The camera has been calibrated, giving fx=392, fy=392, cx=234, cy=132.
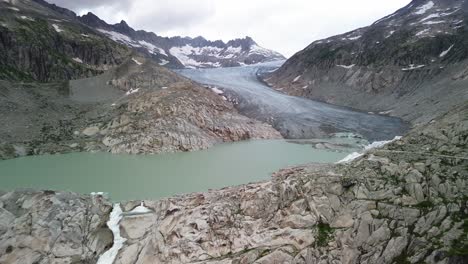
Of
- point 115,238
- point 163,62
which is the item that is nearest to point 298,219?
point 115,238

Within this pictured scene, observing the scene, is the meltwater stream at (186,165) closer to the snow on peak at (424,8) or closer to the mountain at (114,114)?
the mountain at (114,114)

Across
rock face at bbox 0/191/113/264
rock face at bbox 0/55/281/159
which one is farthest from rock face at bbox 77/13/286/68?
rock face at bbox 0/191/113/264

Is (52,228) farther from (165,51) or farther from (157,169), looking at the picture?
(165,51)

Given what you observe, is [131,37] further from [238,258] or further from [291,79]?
[238,258]

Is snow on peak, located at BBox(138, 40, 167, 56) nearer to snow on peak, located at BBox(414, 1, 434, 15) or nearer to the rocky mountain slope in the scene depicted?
the rocky mountain slope

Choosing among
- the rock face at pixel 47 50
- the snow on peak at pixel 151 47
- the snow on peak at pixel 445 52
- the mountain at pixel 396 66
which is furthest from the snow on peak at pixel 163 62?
the snow on peak at pixel 445 52
